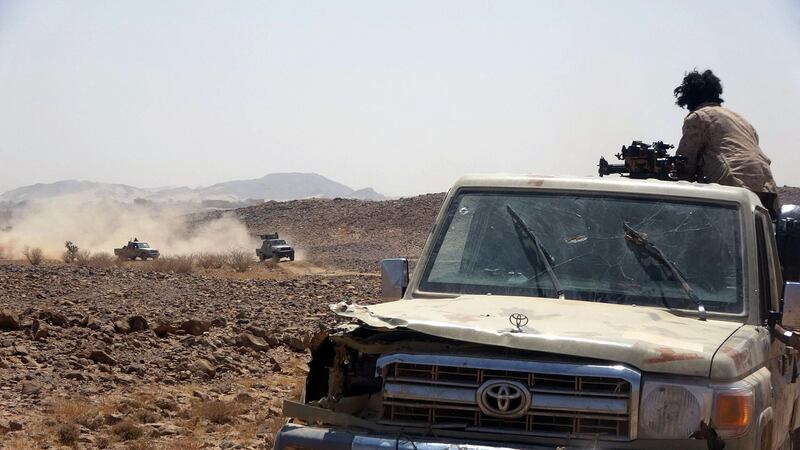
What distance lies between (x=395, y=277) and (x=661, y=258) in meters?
1.46

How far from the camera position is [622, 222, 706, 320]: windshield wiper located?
565cm

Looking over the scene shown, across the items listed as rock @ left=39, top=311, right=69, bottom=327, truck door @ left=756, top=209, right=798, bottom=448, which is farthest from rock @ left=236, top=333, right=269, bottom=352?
truck door @ left=756, top=209, right=798, bottom=448

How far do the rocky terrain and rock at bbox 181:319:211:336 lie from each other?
1 centimetres

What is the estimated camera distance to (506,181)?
6.58m

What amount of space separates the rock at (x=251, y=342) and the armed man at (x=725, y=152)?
6.67m

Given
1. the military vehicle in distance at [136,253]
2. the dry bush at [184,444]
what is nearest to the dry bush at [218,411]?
the dry bush at [184,444]

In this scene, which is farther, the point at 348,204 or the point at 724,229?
the point at 348,204

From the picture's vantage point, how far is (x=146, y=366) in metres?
12.2

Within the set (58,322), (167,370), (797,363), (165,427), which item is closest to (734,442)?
(797,363)

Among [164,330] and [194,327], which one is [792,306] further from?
[194,327]

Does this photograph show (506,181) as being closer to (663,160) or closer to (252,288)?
(663,160)

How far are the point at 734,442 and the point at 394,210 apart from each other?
74775 millimetres

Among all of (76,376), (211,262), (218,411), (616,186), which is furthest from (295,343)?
(211,262)

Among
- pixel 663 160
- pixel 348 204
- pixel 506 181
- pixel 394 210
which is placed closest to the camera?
pixel 506 181
